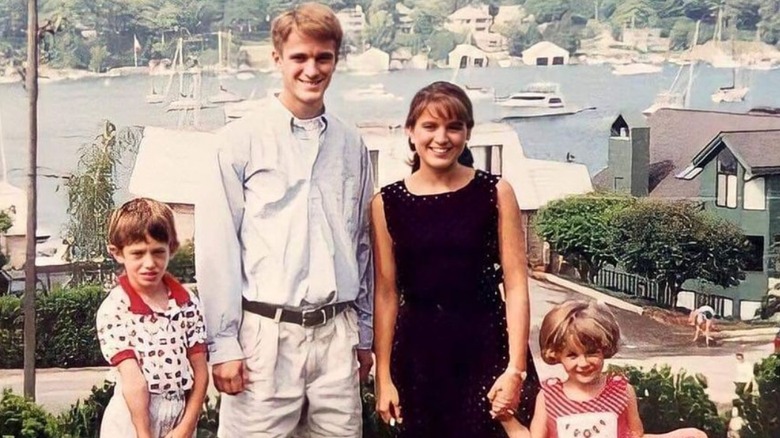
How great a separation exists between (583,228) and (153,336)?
55.4 inches

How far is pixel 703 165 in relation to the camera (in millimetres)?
3703

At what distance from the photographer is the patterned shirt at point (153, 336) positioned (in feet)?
9.85

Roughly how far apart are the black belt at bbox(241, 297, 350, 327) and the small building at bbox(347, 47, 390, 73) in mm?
922

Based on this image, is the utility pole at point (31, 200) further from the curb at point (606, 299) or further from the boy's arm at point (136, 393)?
the curb at point (606, 299)

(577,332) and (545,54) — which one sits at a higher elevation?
(545,54)

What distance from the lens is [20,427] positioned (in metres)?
3.68

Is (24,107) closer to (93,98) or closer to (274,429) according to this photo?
(93,98)

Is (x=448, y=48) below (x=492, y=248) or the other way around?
the other way around

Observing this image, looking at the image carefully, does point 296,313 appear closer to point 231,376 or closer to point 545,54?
point 231,376

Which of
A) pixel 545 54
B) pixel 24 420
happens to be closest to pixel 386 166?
pixel 545 54

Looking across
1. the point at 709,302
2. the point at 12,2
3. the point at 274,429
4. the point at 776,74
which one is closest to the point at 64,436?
the point at 274,429

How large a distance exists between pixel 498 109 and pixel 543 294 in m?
0.58

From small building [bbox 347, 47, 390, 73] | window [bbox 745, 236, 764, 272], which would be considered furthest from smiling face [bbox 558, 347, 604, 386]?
small building [bbox 347, 47, 390, 73]

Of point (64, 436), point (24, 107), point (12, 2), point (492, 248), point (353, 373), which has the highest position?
point (12, 2)
